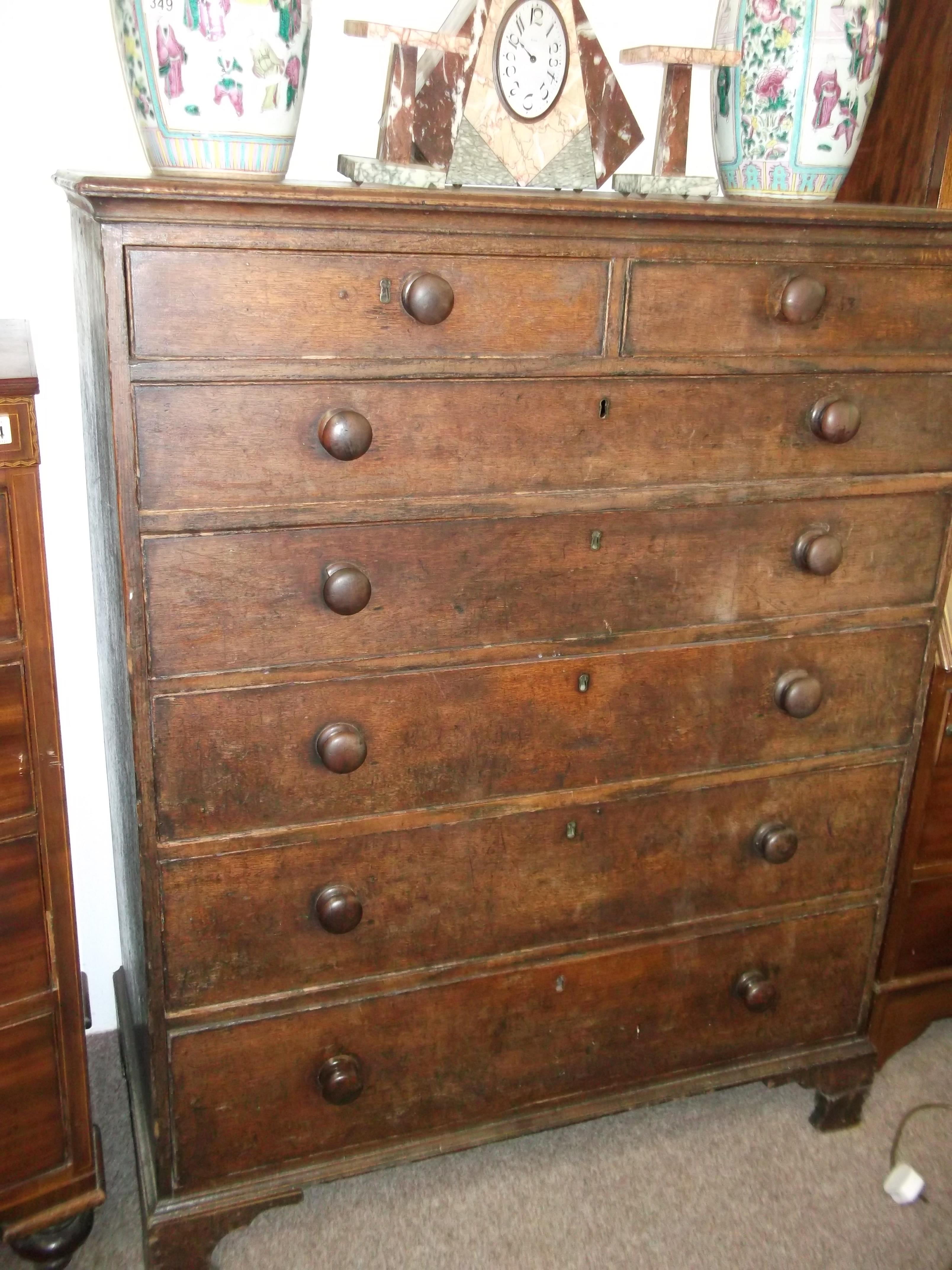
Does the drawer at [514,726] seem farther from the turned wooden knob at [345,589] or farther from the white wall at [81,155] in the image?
the white wall at [81,155]

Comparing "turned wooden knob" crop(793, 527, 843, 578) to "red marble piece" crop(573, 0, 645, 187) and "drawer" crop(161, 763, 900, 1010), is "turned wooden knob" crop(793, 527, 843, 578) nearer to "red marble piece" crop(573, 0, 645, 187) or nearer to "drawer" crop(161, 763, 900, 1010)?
"drawer" crop(161, 763, 900, 1010)

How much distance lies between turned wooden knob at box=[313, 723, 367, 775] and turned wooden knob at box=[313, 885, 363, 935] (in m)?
0.17

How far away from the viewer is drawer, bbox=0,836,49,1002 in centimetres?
133

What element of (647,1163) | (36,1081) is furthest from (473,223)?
(647,1163)

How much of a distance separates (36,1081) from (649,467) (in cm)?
114

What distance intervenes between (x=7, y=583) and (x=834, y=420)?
1.04 metres

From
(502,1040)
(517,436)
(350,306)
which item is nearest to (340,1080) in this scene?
(502,1040)

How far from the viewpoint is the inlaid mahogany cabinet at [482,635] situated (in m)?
1.19

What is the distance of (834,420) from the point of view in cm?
140

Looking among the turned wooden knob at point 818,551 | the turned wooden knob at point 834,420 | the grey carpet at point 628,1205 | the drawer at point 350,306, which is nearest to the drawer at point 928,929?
the grey carpet at point 628,1205

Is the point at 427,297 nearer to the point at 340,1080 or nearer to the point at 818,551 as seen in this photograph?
the point at 818,551

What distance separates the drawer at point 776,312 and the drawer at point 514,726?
0.40 meters

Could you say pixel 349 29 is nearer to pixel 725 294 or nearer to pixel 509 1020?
pixel 725 294

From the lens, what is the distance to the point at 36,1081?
1.43 meters
